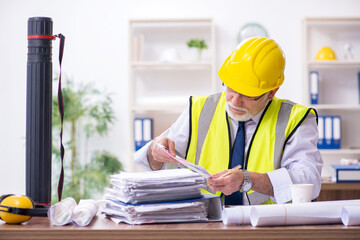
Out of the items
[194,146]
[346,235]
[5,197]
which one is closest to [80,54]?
[194,146]

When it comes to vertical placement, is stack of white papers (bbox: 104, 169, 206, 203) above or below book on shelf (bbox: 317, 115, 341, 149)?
below

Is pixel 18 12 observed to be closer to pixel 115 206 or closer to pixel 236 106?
pixel 236 106

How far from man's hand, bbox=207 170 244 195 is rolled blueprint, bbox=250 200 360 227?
0.97 ft

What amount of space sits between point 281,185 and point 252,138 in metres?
0.33

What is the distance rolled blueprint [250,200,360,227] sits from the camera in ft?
4.00

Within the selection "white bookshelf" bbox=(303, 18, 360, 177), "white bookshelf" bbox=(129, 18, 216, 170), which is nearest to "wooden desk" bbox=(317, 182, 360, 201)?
"white bookshelf" bbox=(303, 18, 360, 177)

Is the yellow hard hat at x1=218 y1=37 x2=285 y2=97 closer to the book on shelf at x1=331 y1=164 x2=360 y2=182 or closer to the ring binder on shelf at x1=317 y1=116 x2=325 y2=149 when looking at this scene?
the book on shelf at x1=331 y1=164 x2=360 y2=182

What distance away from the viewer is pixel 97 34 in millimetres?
4977

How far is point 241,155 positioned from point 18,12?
3.78 metres

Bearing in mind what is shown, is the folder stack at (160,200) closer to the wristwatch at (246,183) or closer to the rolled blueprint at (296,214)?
the rolled blueprint at (296,214)

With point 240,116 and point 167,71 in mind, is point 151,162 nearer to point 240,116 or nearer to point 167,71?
point 240,116

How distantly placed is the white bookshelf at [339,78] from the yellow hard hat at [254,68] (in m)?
3.04

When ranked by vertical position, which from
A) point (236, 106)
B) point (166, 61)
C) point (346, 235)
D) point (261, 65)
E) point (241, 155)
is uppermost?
point (166, 61)

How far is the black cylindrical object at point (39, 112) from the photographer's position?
1.48 metres
